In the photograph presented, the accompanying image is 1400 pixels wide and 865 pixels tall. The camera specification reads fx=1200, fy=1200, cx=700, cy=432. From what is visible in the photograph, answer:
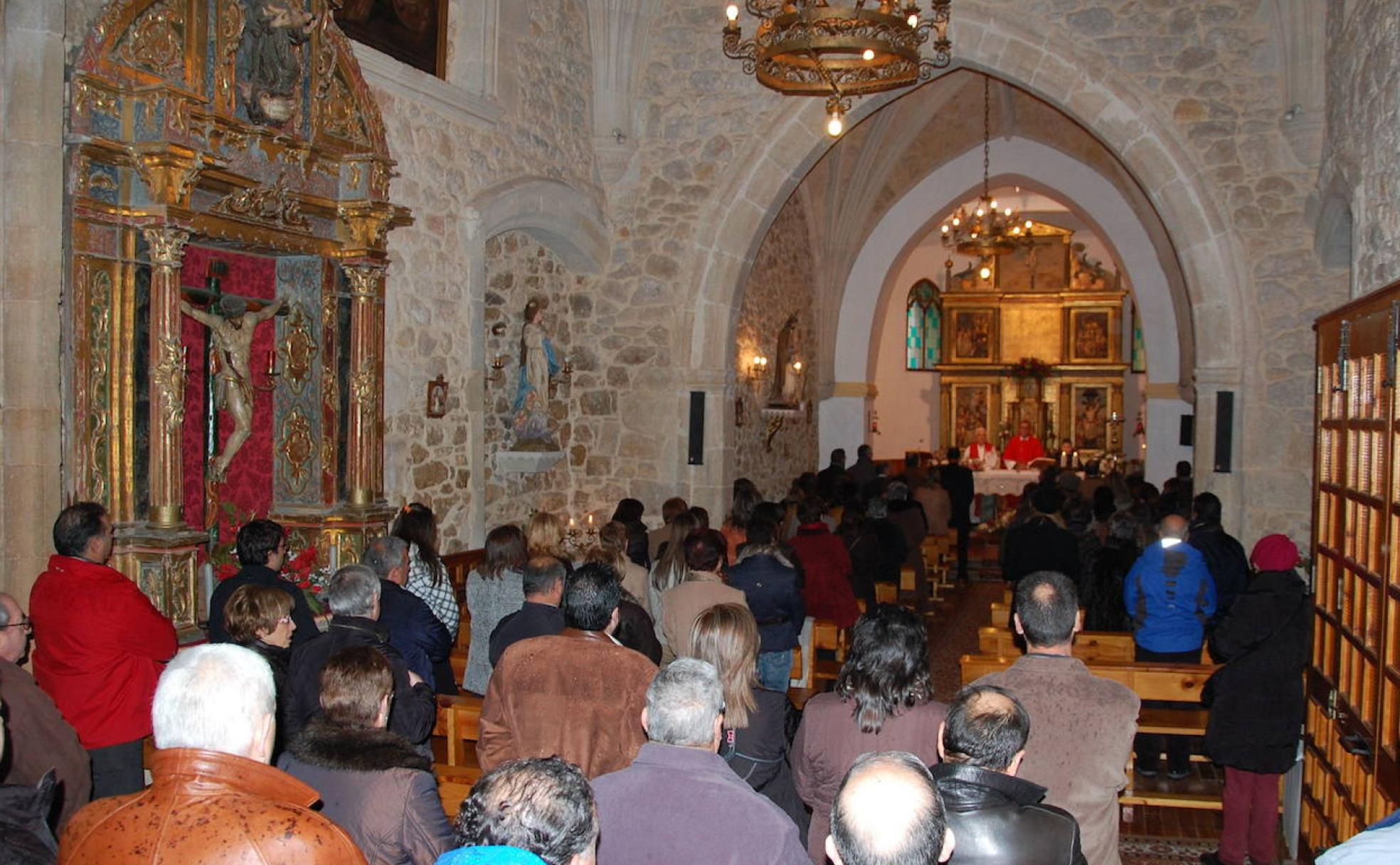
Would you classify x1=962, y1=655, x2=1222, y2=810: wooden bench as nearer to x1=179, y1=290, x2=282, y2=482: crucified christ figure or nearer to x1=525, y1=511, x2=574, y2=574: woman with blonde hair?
x1=525, y1=511, x2=574, y2=574: woman with blonde hair

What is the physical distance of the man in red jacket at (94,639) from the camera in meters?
4.04

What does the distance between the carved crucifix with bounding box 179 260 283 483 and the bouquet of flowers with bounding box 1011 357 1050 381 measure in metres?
17.9

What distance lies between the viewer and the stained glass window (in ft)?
74.8

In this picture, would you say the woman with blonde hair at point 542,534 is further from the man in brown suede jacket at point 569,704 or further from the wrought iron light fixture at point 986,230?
the wrought iron light fixture at point 986,230

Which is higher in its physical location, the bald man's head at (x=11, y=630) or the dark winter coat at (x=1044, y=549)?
the bald man's head at (x=11, y=630)

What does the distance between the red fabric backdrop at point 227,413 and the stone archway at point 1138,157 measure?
4.85 m

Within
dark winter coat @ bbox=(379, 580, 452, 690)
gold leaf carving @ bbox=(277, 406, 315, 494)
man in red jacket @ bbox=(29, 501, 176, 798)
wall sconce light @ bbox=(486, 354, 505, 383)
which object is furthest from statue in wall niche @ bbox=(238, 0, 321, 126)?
wall sconce light @ bbox=(486, 354, 505, 383)

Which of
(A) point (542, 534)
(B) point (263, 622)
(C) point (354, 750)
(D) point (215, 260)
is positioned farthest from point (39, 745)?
(D) point (215, 260)

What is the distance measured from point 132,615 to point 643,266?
6935mm

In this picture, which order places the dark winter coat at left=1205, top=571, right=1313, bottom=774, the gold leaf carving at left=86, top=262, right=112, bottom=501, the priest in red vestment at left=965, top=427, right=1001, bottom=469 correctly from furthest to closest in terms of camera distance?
the priest in red vestment at left=965, top=427, right=1001, bottom=469
the gold leaf carving at left=86, top=262, right=112, bottom=501
the dark winter coat at left=1205, top=571, right=1313, bottom=774

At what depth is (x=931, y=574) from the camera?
39.1 ft

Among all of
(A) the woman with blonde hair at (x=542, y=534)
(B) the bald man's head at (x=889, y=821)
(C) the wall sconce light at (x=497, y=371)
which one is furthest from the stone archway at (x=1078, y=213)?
(B) the bald man's head at (x=889, y=821)

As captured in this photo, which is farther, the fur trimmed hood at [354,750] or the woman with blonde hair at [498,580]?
the woman with blonde hair at [498,580]

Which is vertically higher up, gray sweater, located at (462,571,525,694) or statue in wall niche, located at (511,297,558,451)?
statue in wall niche, located at (511,297,558,451)
